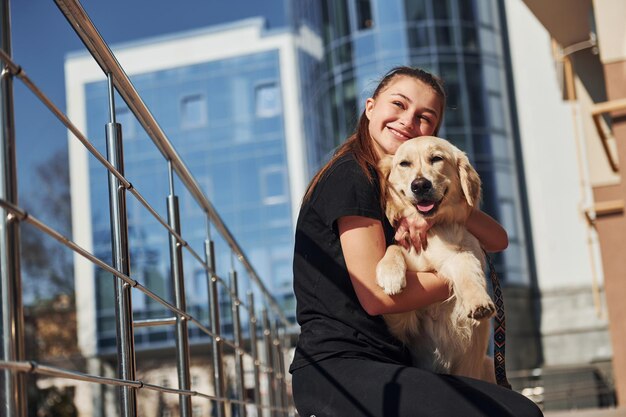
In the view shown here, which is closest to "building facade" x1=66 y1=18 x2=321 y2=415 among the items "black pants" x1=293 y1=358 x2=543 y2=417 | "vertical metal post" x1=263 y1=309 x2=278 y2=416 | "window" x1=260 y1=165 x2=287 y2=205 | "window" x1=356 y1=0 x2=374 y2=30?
"window" x1=260 y1=165 x2=287 y2=205

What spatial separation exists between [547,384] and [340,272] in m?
21.3

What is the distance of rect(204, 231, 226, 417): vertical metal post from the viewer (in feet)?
11.9

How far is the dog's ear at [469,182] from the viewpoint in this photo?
2.89 metres

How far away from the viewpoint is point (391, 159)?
277cm

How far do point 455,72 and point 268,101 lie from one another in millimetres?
11034

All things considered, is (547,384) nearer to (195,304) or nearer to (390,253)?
(195,304)

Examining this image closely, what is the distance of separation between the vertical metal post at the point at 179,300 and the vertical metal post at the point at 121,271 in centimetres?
61

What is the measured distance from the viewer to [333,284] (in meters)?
2.41

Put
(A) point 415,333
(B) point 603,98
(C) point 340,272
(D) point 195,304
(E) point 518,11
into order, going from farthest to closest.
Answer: (D) point 195,304 < (E) point 518,11 < (B) point 603,98 < (A) point 415,333 < (C) point 340,272

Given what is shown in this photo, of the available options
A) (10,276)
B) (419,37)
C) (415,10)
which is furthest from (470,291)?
(415,10)

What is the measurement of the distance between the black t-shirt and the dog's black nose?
0.26 m

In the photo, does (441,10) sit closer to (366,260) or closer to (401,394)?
(366,260)

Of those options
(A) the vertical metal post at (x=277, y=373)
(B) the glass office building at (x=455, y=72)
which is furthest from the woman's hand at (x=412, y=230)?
(B) the glass office building at (x=455, y=72)

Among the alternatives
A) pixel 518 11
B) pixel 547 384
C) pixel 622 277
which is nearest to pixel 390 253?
pixel 622 277
